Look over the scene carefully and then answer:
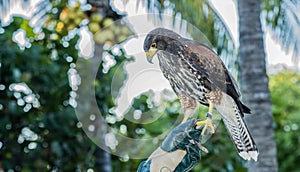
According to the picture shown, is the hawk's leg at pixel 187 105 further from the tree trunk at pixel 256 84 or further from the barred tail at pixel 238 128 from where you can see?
the tree trunk at pixel 256 84

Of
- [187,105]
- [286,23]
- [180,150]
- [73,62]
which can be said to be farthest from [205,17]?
[180,150]

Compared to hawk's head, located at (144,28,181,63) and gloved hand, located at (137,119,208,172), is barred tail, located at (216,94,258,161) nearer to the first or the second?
gloved hand, located at (137,119,208,172)

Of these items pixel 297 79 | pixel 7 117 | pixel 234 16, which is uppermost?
pixel 234 16

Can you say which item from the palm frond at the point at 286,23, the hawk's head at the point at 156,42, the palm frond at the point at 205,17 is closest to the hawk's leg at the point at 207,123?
the hawk's head at the point at 156,42

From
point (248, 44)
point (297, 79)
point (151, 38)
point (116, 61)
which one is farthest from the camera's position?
point (297, 79)

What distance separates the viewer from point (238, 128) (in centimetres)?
172

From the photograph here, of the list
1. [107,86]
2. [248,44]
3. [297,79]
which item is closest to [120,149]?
[107,86]

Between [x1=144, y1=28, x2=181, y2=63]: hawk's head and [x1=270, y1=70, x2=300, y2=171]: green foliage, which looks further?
[x1=270, y1=70, x2=300, y2=171]: green foliage

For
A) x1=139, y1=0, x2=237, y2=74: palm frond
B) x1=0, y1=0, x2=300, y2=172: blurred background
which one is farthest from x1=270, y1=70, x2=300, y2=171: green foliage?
x1=139, y1=0, x2=237, y2=74: palm frond

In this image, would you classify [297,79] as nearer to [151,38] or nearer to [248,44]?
[248,44]

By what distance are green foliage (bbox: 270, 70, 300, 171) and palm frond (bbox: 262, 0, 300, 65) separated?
4.49ft

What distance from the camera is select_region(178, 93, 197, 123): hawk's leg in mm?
1755

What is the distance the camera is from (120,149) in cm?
366

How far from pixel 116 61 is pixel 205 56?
88.9 inches
